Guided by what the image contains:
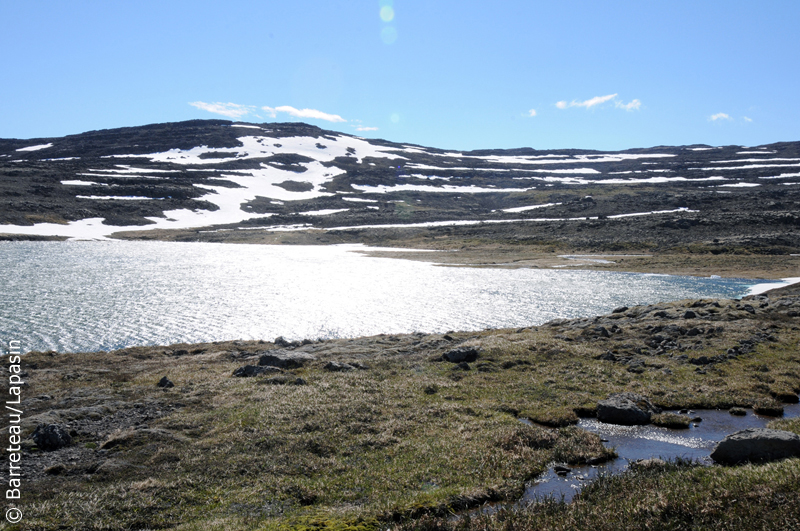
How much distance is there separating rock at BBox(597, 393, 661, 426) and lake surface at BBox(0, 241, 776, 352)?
26.5 metres

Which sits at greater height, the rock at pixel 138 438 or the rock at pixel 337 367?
the rock at pixel 138 438

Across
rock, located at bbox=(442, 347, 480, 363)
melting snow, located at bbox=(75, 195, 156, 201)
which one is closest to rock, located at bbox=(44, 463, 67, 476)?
rock, located at bbox=(442, 347, 480, 363)

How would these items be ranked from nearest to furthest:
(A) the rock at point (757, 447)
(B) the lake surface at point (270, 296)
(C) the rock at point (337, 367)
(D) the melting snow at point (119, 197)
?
(A) the rock at point (757, 447)
(C) the rock at point (337, 367)
(B) the lake surface at point (270, 296)
(D) the melting snow at point (119, 197)

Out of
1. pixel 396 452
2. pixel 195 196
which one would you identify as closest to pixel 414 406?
pixel 396 452

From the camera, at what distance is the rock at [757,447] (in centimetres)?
1324

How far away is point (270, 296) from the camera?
204 feet

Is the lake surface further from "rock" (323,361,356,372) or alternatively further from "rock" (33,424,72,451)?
"rock" (33,424,72,451)

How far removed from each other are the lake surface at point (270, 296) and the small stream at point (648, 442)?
2779cm

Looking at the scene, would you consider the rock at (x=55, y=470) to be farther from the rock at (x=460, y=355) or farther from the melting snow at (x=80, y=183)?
the melting snow at (x=80, y=183)

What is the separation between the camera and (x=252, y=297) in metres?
60.9

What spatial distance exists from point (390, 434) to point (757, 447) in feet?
40.0

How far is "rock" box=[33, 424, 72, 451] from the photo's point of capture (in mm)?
17141

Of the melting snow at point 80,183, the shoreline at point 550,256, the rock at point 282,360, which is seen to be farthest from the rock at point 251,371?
the melting snow at point 80,183

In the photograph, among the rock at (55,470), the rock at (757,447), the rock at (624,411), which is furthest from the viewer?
the rock at (624,411)
